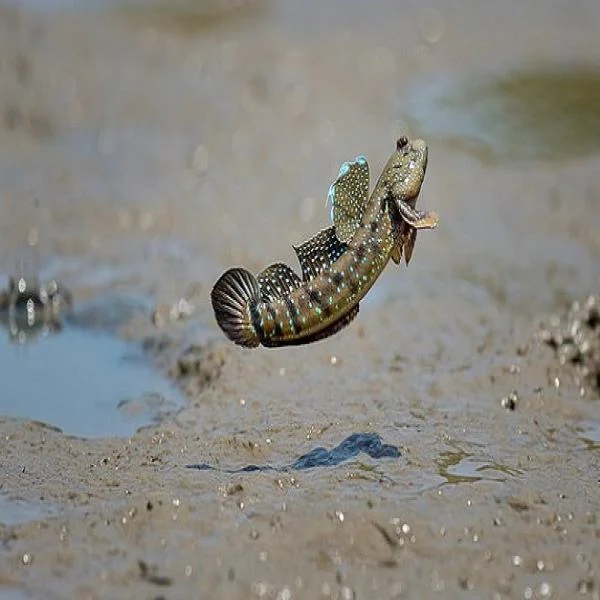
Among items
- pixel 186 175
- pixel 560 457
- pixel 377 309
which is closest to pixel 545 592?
pixel 560 457

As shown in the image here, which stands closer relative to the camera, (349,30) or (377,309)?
(377,309)

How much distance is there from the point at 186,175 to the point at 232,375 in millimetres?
2729

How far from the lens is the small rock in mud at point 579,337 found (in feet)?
19.0

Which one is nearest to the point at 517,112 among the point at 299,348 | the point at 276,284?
the point at 299,348

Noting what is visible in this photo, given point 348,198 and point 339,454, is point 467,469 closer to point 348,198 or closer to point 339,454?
point 339,454

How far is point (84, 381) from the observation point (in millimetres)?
5930

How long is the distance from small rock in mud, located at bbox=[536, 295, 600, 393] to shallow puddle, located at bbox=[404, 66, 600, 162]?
2.24m

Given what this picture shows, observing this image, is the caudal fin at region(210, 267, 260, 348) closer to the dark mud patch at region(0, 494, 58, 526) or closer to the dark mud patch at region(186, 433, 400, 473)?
the dark mud patch at region(186, 433, 400, 473)

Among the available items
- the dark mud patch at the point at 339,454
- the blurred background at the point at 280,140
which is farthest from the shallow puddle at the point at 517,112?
the dark mud patch at the point at 339,454

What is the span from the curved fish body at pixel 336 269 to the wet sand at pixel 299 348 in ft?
1.80

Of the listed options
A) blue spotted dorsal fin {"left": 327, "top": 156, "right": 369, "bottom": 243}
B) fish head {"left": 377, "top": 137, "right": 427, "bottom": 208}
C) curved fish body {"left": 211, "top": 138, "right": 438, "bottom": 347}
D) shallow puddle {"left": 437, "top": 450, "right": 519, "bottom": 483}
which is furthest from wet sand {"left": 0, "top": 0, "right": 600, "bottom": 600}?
fish head {"left": 377, "top": 137, "right": 427, "bottom": 208}

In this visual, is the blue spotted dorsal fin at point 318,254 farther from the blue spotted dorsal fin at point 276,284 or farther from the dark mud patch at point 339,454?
the dark mud patch at point 339,454

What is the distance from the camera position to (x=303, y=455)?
4.81 meters

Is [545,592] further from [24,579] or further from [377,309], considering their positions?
[377,309]
